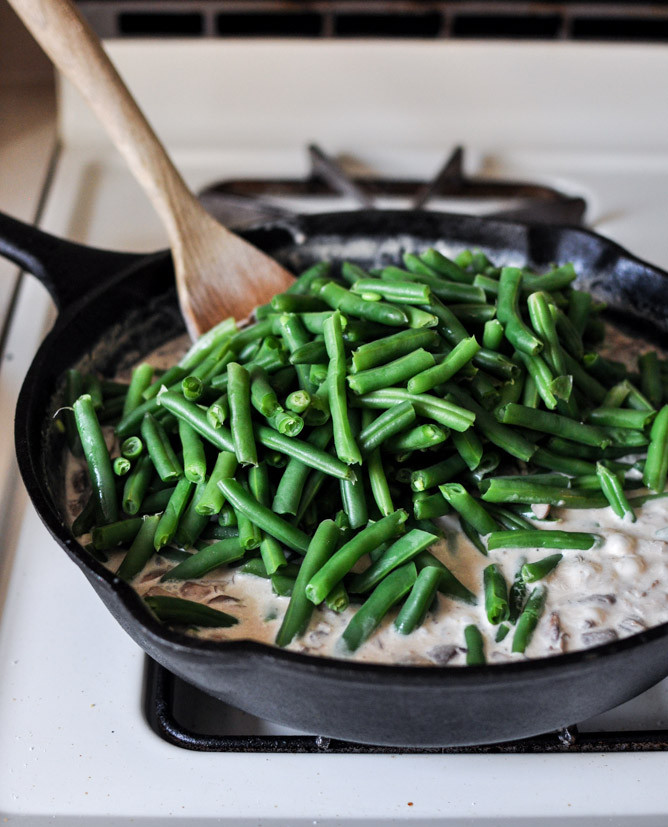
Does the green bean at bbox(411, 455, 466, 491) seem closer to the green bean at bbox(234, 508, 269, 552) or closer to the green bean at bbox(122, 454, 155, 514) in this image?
the green bean at bbox(234, 508, 269, 552)

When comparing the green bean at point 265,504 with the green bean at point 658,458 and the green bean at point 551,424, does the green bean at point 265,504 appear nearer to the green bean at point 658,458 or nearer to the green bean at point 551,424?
the green bean at point 551,424

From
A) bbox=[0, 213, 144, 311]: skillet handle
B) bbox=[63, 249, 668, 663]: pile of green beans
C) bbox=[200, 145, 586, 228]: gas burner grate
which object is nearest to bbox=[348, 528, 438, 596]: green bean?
bbox=[63, 249, 668, 663]: pile of green beans

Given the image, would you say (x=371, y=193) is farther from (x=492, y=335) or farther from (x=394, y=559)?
(x=394, y=559)

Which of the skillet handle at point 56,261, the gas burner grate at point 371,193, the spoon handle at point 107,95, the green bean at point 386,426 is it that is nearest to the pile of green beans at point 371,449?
the green bean at point 386,426

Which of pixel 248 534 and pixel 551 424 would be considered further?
pixel 551 424

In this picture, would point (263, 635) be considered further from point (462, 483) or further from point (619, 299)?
point (619, 299)

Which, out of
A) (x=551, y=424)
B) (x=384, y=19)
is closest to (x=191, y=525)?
(x=551, y=424)
